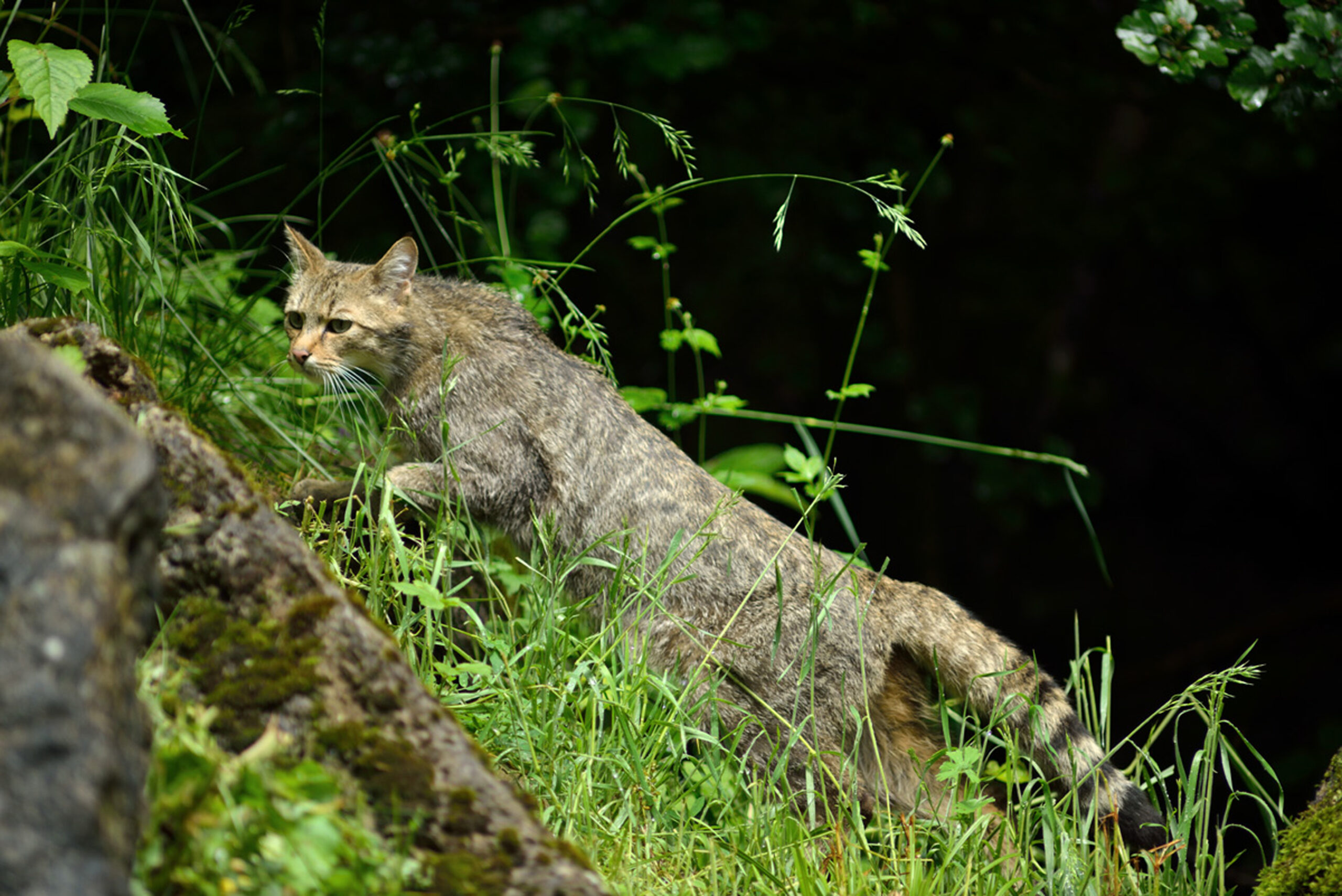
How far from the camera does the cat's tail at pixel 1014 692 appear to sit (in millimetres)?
3043

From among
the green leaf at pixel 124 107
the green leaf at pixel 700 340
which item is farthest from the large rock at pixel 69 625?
the green leaf at pixel 700 340

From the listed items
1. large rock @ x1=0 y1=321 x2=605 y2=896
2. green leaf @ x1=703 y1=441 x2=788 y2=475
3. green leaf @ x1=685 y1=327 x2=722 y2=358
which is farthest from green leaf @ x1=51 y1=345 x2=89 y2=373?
green leaf @ x1=703 y1=441 x2=788 y2=475

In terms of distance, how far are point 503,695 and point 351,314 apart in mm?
1642

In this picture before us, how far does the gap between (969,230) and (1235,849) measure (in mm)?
4082

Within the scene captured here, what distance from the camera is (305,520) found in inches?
121

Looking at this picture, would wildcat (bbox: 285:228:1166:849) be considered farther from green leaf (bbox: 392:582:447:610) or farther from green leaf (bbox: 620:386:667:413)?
green leaf (bbox: 392:582:447:610)

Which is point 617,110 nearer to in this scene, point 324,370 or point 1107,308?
point 324,370

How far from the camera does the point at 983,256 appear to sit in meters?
6.21

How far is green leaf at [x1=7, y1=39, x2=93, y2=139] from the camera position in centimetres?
254

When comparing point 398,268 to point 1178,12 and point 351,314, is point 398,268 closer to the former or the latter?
point 351,314

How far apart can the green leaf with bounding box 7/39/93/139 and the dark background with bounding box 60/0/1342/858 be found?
3.33 feet

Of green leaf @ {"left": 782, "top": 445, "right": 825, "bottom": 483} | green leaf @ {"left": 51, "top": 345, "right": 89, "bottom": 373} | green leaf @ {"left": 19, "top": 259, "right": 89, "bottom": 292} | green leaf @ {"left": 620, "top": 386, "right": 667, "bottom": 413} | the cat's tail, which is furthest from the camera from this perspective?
green leaf @ {"left": 620, "top": 386, "right": 667, "bottom": 413}

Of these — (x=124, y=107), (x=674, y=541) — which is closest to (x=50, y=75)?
(x=124, y=107)

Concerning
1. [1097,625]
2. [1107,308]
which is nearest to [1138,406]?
[1107,308]
